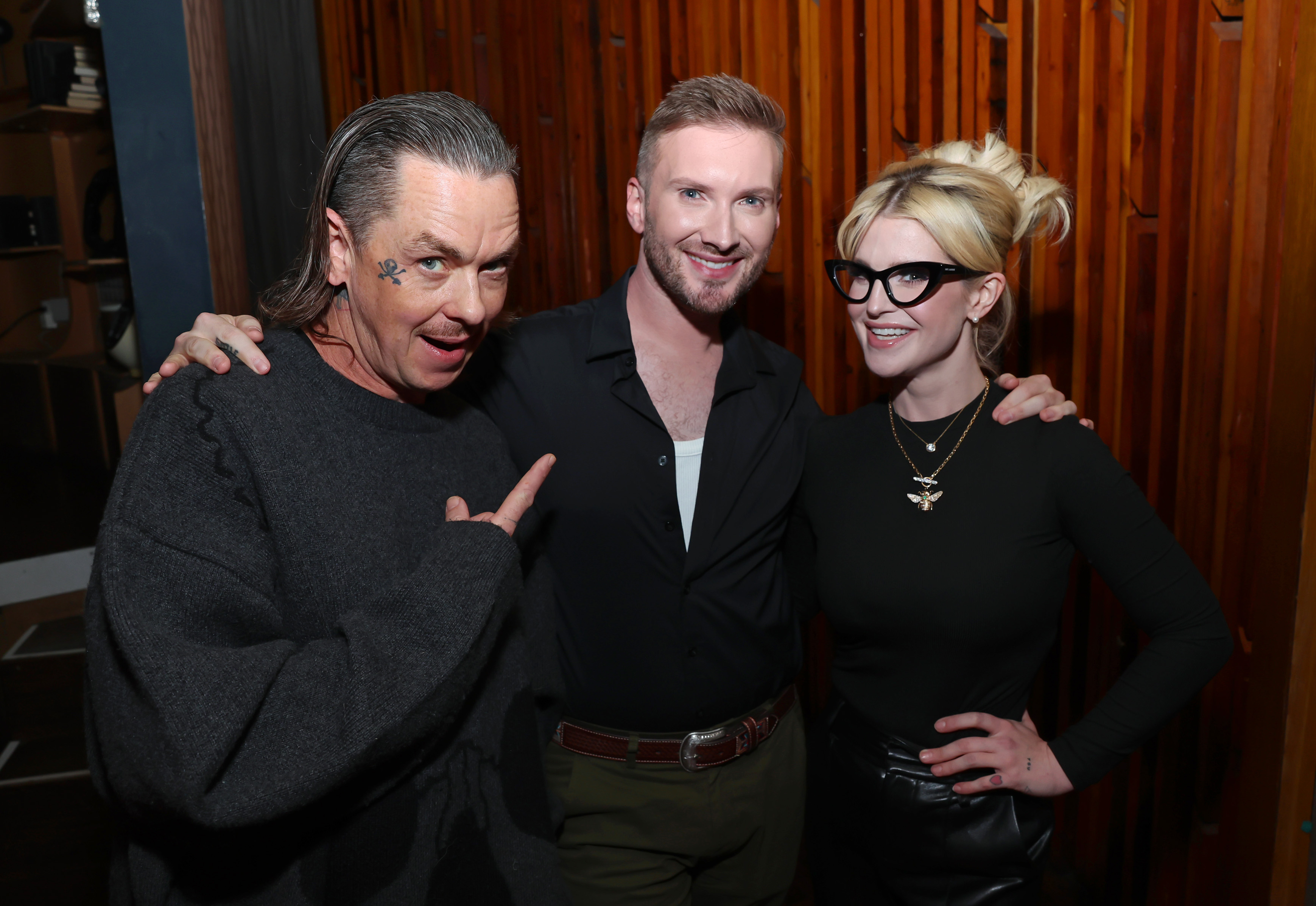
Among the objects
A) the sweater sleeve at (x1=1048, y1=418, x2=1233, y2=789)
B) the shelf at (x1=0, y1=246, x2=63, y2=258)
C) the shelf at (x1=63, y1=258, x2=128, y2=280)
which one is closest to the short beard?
the sweater sleeve at (x1=1048, y1=418, x2=1233, y2=789)

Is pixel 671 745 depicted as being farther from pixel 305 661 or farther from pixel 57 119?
pixel 57 119

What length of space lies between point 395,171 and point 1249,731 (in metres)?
1.98

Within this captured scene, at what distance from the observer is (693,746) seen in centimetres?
196

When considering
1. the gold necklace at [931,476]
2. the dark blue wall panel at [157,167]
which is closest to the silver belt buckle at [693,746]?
the gold necklace at [931,476]

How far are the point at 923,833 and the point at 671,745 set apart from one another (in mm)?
549

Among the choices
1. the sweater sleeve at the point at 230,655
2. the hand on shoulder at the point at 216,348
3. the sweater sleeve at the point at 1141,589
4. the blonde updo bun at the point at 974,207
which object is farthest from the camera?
the blonde updo bun at the point at 974,207

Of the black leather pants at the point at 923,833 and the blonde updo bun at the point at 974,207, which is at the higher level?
the blonde updo bun at the point at 974,207

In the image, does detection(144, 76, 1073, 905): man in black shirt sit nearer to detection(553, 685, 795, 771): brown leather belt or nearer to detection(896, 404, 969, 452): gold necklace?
detection(553, 685, 795, 771): brown leather belt

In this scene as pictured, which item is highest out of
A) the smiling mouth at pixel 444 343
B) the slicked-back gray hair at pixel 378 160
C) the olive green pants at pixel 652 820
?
the slicked-back gray hair at pixel 378 160

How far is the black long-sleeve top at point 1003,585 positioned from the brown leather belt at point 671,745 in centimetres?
28

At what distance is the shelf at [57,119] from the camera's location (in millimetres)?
4738

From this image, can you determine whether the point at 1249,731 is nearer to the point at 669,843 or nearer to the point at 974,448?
the point at 974,448

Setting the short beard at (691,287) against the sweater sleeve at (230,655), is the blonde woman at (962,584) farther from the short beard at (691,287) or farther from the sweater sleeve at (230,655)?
the sweater sleeve at (230,655)

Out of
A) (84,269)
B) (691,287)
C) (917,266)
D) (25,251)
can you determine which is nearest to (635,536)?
(691,287)
